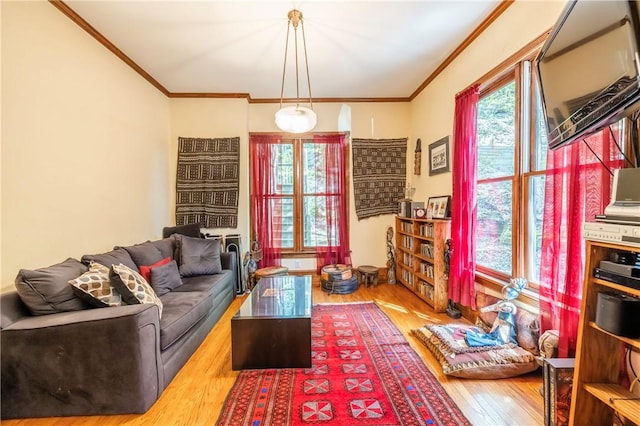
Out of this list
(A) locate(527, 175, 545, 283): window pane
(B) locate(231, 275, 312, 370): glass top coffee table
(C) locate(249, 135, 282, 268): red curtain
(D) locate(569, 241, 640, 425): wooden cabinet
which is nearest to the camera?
(D) locate(569, 241, 640, 425): wooden cabinet

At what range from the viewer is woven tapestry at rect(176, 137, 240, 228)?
4148mm

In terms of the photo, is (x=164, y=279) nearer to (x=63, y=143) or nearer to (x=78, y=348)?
(x=78, y=348)

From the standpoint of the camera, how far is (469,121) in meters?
2.75

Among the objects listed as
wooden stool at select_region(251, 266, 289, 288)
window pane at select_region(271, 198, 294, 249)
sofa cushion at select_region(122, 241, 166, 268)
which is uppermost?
window pane at select_region(271, 198, 294, 249)

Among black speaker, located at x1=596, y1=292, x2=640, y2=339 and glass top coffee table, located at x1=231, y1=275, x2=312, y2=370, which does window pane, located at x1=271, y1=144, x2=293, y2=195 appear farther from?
black speaker, located at x1=596, y1=292, x2=640, y2=339

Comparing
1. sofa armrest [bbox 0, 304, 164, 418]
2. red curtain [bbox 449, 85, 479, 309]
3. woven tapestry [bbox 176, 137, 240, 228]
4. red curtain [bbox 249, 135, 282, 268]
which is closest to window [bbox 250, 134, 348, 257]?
red curtain [bbox 249, 135, 282, 268]

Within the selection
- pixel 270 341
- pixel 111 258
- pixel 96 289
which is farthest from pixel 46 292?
pixel 270 341

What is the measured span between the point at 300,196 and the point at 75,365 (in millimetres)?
3291

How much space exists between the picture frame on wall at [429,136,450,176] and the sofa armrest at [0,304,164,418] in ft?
11.0

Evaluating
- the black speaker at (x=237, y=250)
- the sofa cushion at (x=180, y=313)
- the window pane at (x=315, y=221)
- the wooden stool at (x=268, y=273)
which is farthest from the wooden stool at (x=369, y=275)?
the sofa cushion at (x=180, y=313)

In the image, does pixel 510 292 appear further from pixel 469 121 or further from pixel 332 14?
pixel 332 14

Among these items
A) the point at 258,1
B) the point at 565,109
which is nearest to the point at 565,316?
the point at 565,109

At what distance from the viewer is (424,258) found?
3.45 metres

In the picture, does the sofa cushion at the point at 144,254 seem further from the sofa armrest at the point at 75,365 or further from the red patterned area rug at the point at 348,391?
the red patterned area rug at the point at 348,391
